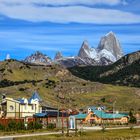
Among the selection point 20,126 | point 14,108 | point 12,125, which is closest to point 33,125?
point 20,126

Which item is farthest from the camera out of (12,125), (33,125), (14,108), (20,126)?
(14,108)

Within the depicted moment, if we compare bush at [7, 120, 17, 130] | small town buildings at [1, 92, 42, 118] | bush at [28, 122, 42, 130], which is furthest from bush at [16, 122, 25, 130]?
small town buildings at [1, 92, 42, 118]

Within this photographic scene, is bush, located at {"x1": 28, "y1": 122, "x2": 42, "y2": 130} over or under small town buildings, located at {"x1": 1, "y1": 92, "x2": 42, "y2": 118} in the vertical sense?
under

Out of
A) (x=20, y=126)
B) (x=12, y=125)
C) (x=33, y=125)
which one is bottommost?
(x=20, y=126)

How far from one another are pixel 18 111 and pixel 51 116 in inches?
507

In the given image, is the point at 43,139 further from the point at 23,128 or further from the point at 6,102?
the point at 6,102

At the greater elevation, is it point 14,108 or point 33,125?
point 14,108

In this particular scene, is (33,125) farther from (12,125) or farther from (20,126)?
(12,125)

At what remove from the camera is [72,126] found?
12862 centimetres

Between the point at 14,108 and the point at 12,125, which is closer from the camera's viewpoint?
the point at 12,125

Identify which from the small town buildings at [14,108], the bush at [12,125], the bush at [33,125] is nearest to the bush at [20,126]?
the bush at [12,125]

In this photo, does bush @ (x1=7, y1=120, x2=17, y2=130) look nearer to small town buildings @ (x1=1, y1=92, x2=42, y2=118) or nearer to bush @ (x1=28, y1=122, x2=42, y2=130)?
bush @ (x1=28, y1=122, x2=42, y2=130)

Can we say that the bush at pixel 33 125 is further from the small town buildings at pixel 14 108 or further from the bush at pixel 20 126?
the small town buildings at pixel 14 108

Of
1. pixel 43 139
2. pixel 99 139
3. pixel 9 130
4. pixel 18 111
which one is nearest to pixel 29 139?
pixel 43 139
